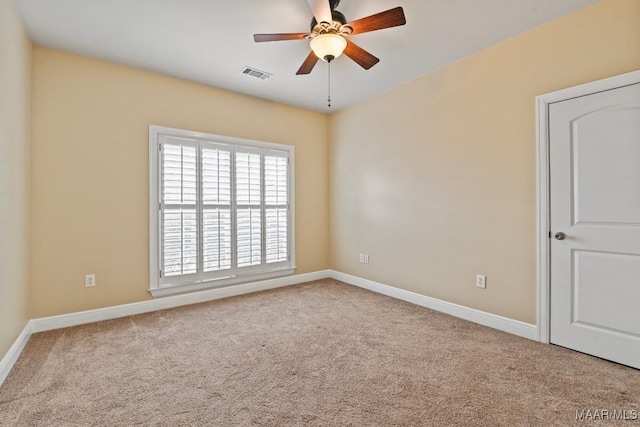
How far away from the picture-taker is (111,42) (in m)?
2.87

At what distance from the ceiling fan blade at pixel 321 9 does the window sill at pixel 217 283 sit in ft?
10.2

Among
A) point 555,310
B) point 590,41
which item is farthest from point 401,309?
point 590,41

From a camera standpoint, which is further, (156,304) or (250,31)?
(156,304)

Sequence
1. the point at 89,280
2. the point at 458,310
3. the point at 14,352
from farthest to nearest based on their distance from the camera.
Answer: the point at 458,310 → the point at 89,280 → the point at 14,352

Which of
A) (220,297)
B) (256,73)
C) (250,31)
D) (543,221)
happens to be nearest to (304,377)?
(220,297)

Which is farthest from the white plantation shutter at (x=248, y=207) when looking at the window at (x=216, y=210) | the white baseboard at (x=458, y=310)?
the white baseboard at (x=458, y=310)

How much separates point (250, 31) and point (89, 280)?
288cm

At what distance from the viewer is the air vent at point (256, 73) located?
11.2 feet

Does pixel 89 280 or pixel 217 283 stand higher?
pixel 89 280

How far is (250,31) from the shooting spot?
2695 millimetres

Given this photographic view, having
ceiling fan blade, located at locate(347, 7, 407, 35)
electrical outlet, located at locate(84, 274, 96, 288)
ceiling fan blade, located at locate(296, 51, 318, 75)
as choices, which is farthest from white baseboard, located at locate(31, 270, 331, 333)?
ceiling fan blade, located at locate(347, 7, 407, 35)

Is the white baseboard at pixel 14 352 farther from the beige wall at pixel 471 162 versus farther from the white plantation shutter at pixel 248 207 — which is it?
the beige wall at pixel 471 162

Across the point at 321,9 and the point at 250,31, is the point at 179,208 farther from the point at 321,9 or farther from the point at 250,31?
the point at 321,9

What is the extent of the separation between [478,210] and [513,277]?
2.28 feet
